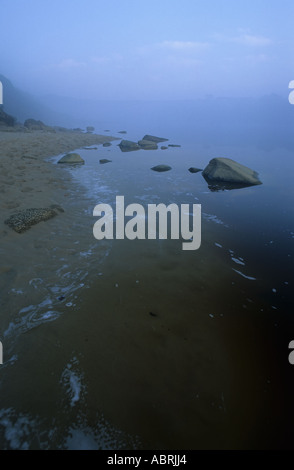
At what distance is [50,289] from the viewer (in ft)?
11.5

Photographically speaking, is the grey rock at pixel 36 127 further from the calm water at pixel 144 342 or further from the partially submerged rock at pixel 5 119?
the calm water at pixel 144 342

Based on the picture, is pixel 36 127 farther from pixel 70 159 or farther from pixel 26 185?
pixel 26 185

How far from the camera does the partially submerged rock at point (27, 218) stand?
5102 mm

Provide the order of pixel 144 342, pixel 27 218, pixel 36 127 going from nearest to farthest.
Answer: pixel 144 342
pixel 27 218
pixel 36 127

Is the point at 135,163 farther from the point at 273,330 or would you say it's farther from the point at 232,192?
the point at 273,330

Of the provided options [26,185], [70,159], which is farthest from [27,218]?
[70,159]

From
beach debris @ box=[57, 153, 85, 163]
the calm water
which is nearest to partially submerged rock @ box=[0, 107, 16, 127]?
beach debris @ box=[57, 153, 85, 163]

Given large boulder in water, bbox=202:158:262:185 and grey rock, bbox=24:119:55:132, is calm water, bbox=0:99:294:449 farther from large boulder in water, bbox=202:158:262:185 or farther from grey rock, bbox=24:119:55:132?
grey rock, bbox=24:119:55:132

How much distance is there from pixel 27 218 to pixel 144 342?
4.41 metres

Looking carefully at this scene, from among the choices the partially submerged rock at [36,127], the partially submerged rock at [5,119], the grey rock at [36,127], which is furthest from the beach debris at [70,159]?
the partially submerged rock at [5,119]

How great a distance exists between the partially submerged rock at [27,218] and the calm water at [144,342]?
308 millimetres

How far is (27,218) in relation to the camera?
5.38m

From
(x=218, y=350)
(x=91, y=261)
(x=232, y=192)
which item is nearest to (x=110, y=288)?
(x=91, y=261)

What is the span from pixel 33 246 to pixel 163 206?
4.76 metres
